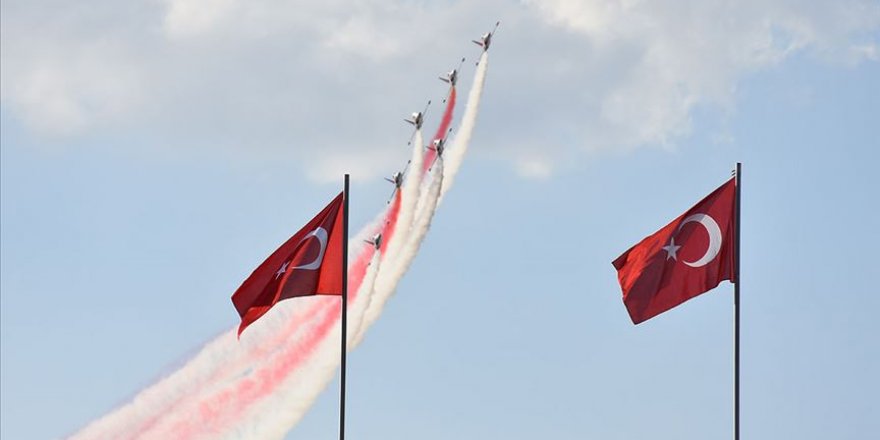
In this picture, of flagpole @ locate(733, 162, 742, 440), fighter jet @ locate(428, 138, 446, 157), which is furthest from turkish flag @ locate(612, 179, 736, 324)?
fighter jet @ locate(428, 138, 446, 157)

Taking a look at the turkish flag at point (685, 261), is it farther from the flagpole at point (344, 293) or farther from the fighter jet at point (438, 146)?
the fighter jet at point (438, 146)

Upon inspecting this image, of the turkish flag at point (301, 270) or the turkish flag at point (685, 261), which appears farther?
the turkish flag at point (685, 261)

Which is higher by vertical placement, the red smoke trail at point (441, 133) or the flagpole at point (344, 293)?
the red smoke trail at point (441, 133)

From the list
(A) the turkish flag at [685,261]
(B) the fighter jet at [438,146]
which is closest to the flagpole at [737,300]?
(A) the turkish flag at [685,261]

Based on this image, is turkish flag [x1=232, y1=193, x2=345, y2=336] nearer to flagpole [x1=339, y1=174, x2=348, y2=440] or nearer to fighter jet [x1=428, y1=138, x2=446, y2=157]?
flagpole [x1=339, y1=174, x2=348, y2=440]

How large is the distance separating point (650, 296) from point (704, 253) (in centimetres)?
240

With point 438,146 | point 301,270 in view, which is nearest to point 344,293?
point 301,270

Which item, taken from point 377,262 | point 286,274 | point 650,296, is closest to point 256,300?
point 286,274

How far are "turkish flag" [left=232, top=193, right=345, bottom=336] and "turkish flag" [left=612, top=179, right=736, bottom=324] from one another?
34.1ft

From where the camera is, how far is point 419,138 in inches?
4218

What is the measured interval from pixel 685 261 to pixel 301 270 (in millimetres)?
13354

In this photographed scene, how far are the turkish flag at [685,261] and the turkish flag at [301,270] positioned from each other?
10.4 meters

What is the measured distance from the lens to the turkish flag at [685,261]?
71.3 m

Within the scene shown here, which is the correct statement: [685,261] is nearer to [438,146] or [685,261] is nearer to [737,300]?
[737,300]
